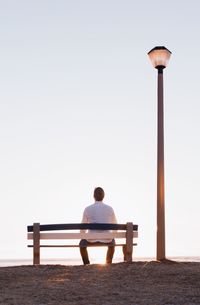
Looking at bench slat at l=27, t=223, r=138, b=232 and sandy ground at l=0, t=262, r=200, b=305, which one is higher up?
bench slat at l=27, t=223, r=138, b=232

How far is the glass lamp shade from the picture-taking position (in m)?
15.7

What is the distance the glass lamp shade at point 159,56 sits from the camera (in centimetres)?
1569

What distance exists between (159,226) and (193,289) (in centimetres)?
405

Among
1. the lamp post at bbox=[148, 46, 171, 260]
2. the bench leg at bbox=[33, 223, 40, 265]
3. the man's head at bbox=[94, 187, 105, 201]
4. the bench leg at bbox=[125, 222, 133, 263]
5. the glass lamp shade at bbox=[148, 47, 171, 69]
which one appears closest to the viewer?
the bench leg at bbox=[33, 223, 40, 265]

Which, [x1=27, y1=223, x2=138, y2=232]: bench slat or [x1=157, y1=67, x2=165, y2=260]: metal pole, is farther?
[x1=157, y1=67, x2=165, y2=260]: metal pole

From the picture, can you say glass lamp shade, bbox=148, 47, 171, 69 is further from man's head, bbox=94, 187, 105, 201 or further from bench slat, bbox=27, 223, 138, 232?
bench slat, bbox=27, 223, 138, 232

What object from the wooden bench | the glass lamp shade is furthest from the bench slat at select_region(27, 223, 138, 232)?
the glass lamp shade

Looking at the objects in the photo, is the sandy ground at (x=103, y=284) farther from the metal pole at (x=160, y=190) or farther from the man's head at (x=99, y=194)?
the man's head at (x=99, y=194)

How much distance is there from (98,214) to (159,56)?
3.93m

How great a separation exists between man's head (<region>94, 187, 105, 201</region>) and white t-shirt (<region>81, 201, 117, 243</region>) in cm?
19

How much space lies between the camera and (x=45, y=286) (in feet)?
36.5

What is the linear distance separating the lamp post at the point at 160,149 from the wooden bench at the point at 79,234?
1.87 feet

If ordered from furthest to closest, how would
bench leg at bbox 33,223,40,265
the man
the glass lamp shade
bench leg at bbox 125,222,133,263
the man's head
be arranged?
the glass lamp shade → the man's head → the man → bench leg at bbox 125,222,133,263 → bench leg at bbox 33,223,40,265

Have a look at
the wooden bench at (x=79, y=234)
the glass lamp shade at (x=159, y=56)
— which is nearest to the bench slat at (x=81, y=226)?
the wooden bench at (x=79, y=234)
